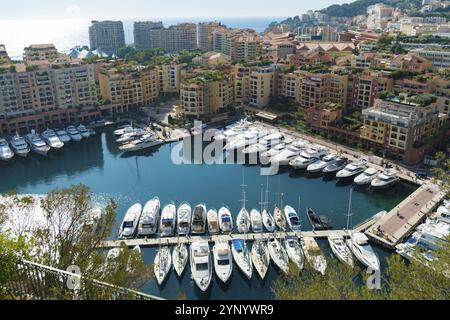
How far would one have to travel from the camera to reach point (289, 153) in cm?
3753

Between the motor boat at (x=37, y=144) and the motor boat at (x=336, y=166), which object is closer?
the motor boat at (x=336, y=166)

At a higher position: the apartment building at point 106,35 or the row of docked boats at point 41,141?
the apartment building at point 106,35

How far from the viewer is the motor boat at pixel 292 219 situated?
1018 inches

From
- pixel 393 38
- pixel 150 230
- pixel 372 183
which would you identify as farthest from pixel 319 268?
pixel 393 38

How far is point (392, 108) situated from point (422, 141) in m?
3.82

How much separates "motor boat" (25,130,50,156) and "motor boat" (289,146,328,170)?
23947mm

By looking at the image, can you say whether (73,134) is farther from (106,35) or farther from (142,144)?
(106,35)

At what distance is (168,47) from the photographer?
333 feet

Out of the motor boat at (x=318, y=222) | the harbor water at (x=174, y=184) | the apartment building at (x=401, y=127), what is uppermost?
the apartment building at (x=401, y=127)

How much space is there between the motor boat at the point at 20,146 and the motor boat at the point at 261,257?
2738 cm

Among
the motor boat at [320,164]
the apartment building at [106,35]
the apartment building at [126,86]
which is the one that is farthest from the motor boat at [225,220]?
the apartment building at [106,35]

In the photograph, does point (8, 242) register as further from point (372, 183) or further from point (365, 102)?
point (365, 102)

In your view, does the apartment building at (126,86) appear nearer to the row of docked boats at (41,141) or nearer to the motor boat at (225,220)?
the row of docked boats at (41,141)

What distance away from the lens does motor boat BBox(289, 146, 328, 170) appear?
35844 millimetres
